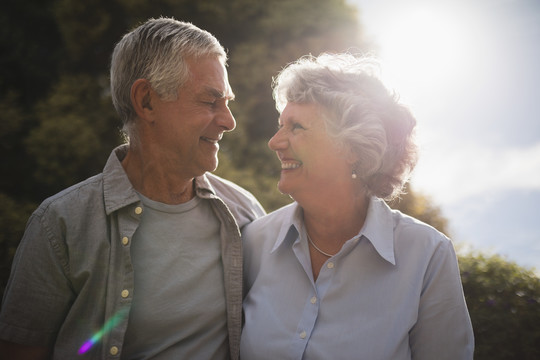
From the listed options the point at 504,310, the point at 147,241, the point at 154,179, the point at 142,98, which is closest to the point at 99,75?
the point at 142,98

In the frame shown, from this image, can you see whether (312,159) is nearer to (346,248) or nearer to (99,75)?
(346,248)

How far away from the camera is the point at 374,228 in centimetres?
205

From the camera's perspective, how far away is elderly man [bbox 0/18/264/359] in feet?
6.17

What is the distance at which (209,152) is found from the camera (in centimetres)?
226

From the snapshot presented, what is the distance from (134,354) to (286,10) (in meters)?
5.02

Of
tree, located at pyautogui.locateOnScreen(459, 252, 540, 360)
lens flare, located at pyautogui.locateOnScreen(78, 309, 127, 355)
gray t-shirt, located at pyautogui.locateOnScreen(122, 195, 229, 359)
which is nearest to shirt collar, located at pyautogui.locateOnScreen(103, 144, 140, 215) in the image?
gray t-shirt, located at pyautogui.locateOnScreen(122, 195, 229, 359)

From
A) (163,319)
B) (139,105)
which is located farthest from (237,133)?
(163,319)

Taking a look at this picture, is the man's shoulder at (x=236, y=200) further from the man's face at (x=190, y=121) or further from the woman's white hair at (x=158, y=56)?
the woman's white hair at (x=158, y=56)

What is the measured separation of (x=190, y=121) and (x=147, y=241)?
67cm

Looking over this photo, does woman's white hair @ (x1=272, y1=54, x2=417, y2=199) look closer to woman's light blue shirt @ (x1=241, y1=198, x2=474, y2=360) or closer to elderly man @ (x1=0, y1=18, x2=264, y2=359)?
woman's light blue shirt @ (x1=241, y1=198, x2=474, y2=360)

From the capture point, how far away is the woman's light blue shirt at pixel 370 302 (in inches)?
72.5

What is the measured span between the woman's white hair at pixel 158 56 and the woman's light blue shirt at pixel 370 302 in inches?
43.0

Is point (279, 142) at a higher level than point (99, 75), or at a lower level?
lower

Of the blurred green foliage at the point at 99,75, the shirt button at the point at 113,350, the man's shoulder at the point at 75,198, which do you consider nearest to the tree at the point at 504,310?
the blurred green foliage at the point at 99,75
